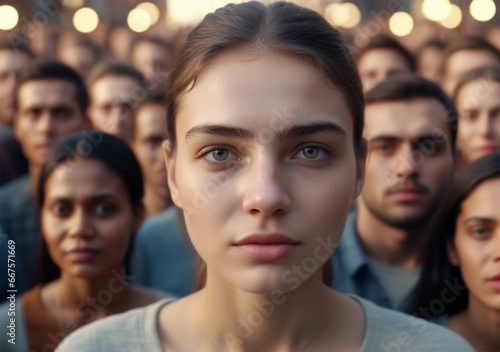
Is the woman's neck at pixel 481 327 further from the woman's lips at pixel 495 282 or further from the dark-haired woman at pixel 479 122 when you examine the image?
the dark-haired woman at pixel 479 122

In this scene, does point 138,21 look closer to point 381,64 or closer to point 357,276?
point 381,64

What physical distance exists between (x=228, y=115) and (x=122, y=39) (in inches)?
374

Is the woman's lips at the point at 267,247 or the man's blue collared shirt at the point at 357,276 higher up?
the woman's lips at the point at 267,247

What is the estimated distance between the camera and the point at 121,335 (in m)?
2.04

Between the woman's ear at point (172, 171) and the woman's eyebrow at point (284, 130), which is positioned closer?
the woman's eyebrow at point (284, 130)

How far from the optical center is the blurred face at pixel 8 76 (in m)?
6.37

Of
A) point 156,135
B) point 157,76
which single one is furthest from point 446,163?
point 157,76

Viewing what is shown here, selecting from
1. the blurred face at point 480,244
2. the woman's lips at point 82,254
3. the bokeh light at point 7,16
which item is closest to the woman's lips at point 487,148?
the blurred face at point 480,244

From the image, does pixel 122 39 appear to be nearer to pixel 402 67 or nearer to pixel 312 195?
pixel 402 67

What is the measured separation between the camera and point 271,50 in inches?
76.0

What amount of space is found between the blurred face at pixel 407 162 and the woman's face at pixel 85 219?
144 centimetres

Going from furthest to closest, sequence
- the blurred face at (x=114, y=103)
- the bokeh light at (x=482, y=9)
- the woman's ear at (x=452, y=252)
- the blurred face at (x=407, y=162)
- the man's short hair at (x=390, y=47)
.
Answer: the bokeh light at (x=482, y=9), the man's short hair at (x=390, y=47), the blurred face at (x=114, y=103), the blurred face at (x=407, y=162), the woman's ear at (x=452, y=252)

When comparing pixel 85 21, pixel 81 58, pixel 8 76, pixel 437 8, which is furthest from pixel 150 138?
pixel 85 21

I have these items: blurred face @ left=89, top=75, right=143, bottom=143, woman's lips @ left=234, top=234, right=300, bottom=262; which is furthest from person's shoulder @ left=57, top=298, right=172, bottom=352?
blurred face @ left=89, top=75, right=143, bottom=143
